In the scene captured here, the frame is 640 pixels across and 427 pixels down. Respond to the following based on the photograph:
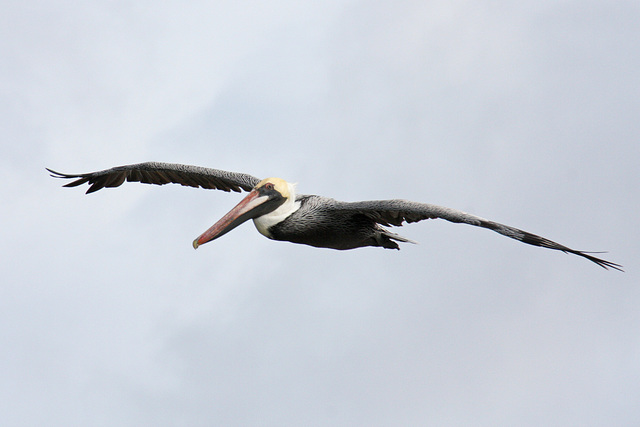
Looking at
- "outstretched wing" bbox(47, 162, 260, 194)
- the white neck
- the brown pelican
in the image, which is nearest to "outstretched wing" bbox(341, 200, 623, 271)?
the brown pelican

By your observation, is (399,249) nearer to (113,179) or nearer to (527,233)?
(527,233)

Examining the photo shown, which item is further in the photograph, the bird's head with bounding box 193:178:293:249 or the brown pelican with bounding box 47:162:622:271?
the bird's head with bounding box 193:178:293:249

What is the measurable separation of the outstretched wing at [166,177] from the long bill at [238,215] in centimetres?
202

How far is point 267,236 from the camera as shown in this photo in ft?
45.3

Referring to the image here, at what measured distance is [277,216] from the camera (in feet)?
44.4

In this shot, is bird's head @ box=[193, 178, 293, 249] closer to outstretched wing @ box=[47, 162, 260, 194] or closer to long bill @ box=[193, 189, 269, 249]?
long bill @ box=[193, 189, 269, 249]

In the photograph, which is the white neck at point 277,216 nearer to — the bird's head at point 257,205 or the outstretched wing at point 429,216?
the bird's head at point 257,205

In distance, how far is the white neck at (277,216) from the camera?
44.4 feet

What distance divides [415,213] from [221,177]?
4.52m

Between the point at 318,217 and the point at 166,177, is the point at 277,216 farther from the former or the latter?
the point at 166,177

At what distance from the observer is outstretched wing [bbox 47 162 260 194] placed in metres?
15.7

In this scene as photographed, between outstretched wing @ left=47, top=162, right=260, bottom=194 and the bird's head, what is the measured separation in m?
1.88

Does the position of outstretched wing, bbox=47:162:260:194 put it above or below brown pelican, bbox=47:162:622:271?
above

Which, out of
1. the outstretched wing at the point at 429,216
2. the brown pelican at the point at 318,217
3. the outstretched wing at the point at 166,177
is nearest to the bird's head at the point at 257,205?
the brown pelican at the point at 318,217
